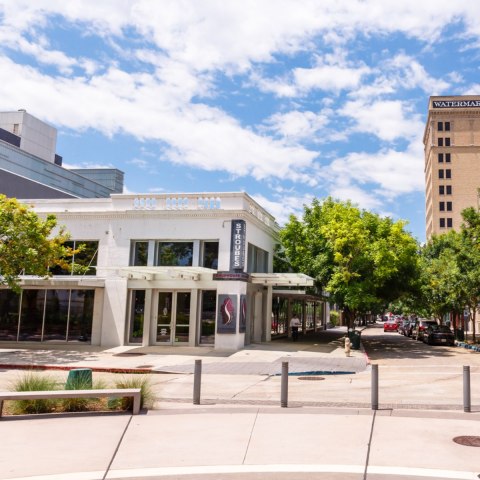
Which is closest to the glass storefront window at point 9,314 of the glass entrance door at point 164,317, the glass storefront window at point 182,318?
the glass entrance door at point 164,317

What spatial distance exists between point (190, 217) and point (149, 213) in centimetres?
208

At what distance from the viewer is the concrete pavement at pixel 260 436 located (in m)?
6.42

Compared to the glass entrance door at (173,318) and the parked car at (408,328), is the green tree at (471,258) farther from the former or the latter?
the glass entrance door at (173,318)

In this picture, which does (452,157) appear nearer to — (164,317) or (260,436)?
(164,317)

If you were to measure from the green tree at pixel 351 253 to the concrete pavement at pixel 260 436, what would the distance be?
36.3 ft

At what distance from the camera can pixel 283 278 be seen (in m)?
24.9

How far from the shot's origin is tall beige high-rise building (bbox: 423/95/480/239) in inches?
3777

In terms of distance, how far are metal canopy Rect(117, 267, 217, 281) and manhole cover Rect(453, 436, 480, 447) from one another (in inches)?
602

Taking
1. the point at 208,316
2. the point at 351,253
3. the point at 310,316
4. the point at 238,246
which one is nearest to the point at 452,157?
the point at 310,316

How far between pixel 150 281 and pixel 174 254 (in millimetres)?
1717

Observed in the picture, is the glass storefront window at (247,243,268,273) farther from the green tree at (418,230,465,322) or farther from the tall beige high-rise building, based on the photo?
the tall beige high-rise building

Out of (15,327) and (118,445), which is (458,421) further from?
(15,327)

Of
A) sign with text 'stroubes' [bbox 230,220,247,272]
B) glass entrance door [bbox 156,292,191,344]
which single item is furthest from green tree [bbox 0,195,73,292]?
sign with text 'stroubes' [bbox 230,220,247,272]

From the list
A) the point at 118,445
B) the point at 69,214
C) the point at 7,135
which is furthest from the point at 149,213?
the point at 7,135
